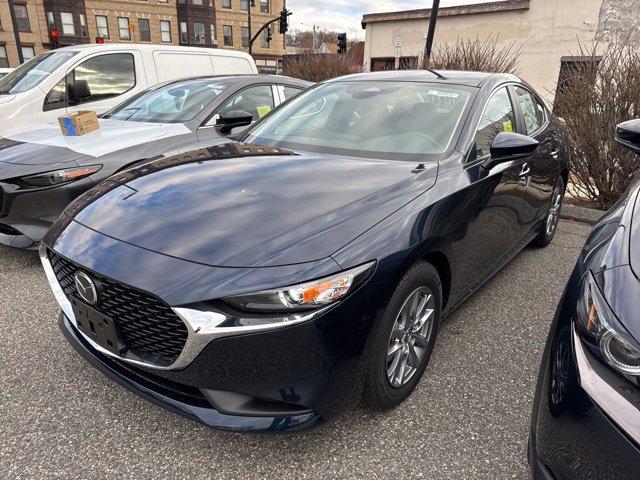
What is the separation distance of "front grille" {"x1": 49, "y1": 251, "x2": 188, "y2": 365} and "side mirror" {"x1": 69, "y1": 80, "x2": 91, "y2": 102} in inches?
189

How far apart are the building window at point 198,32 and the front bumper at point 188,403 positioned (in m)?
44.7

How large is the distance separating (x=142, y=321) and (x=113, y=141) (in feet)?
→ 8.91

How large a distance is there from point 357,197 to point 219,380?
0.97 m

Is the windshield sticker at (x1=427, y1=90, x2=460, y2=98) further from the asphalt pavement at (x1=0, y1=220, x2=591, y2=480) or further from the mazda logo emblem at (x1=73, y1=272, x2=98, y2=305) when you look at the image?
the mazda logo emblem at (x1=73, y1=272, x2=98, y2=305)

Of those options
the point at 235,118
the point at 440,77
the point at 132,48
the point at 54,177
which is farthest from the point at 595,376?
the point at 132,48

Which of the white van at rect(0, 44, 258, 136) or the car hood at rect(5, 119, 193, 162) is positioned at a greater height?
the white van at rect(0, 44, 258, 136)

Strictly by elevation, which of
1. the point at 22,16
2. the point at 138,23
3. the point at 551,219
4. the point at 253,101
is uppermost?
the point at 22,16

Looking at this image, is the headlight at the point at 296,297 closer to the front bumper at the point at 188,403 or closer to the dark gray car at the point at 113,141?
the front bumper at the point at 188,403

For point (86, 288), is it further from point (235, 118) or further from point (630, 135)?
point (630, 135)

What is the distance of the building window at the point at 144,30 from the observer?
3938 cm

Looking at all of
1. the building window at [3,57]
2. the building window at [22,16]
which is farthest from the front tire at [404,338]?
the building window at [22,16]

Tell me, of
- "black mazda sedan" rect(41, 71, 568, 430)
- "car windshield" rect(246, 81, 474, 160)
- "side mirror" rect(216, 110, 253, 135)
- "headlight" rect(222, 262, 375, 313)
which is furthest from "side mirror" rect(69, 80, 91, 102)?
"headlight" rect(222, 262, 375, 313)

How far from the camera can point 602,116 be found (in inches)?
215

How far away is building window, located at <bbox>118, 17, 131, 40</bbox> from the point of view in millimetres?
38475
